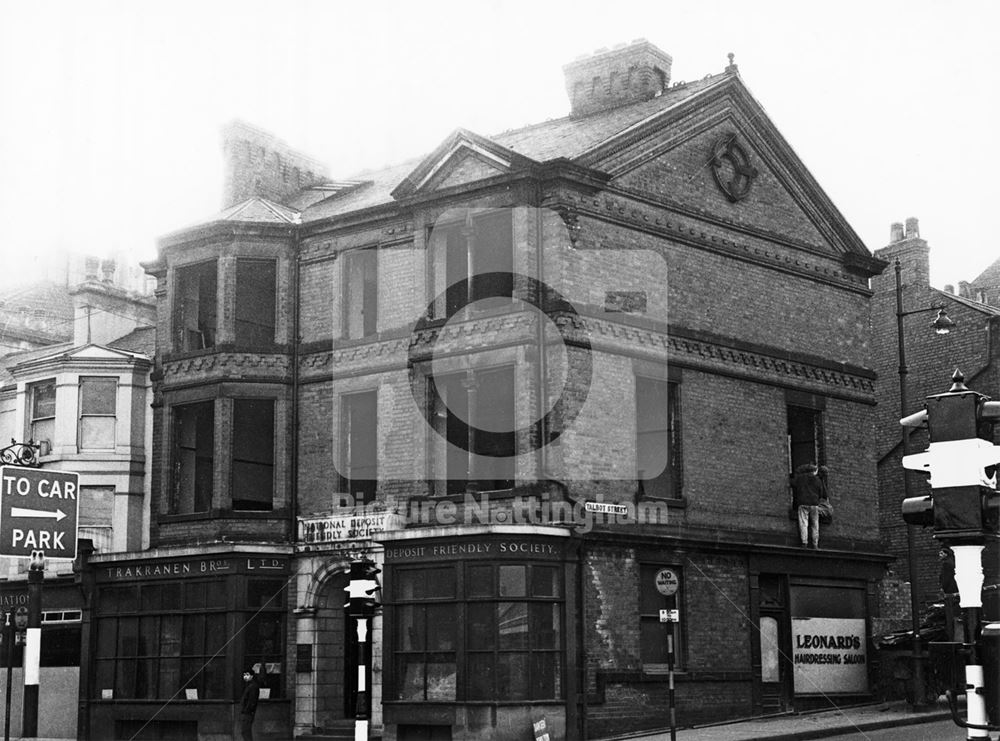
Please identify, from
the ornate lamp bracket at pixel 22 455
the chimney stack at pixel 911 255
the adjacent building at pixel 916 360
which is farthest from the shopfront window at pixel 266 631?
the chimney stack at pixel 911 255

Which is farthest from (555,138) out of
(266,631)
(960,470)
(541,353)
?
(960,470)

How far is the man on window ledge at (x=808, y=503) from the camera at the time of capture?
92.6 feet

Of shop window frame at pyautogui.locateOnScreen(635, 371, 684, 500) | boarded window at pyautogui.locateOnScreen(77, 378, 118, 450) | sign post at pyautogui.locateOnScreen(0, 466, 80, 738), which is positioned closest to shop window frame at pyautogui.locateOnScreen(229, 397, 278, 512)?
boarded window at pyautogui.locateOnScreen(77, 378, 118, 450)

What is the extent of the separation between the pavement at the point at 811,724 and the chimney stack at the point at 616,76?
13.6 meters

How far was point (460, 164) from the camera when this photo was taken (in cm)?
2619

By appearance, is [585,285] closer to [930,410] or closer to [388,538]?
[388,538]

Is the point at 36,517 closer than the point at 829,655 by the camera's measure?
Yes

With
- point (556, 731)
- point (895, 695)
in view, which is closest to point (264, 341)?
point (556, 731)

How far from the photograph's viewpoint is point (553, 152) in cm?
2705

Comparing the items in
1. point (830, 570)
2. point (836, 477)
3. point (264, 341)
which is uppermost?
point (264, 341)

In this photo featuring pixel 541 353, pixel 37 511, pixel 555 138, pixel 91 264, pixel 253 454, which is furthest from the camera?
pixel 91 264

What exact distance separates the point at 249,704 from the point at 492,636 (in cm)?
546

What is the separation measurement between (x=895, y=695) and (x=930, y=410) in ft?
71.5

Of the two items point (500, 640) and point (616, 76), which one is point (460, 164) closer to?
point (616, 76)
